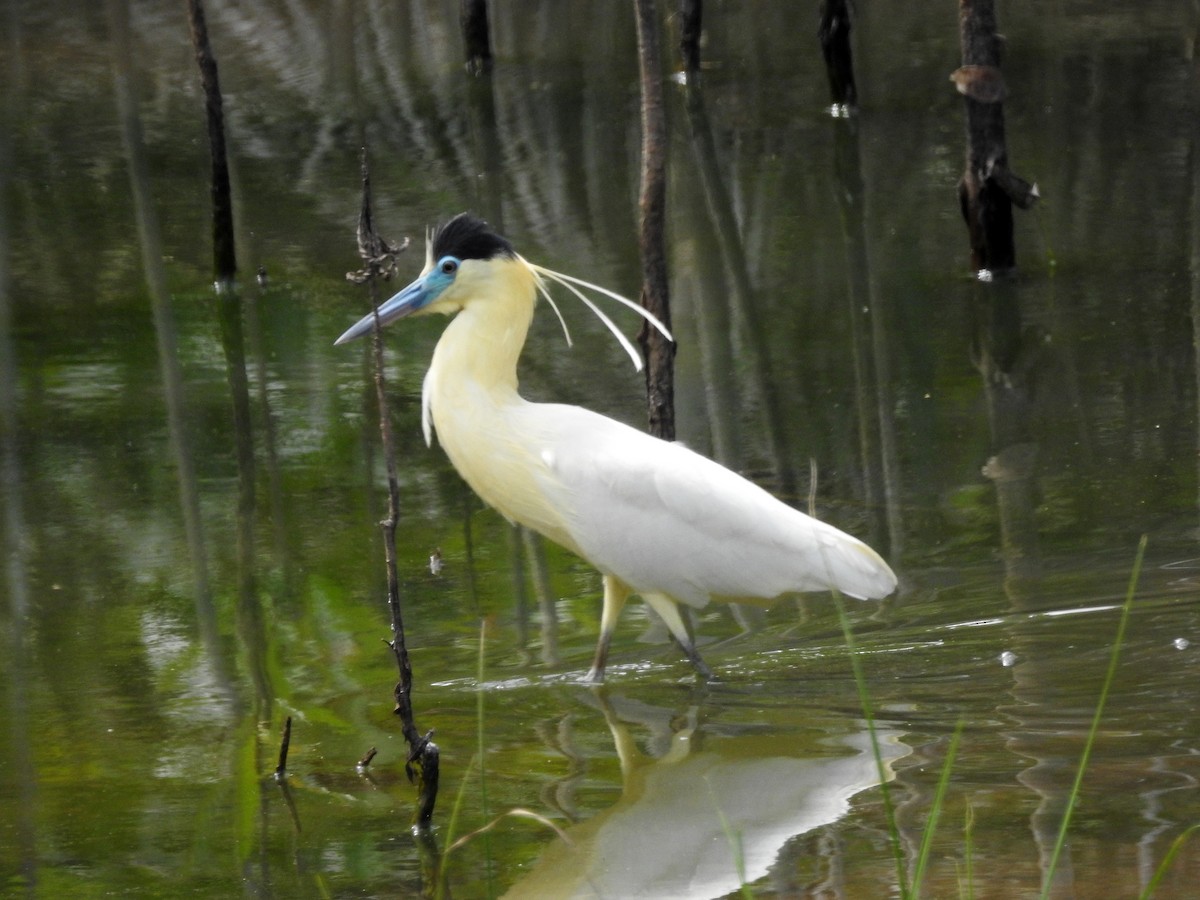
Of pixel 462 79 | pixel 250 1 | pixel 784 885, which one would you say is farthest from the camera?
pixel 250 1

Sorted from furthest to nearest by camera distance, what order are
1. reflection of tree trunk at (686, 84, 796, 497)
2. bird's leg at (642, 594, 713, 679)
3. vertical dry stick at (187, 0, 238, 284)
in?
vertical dry stick at (187, 0, 238, 284) < reflection of tree trunk at (686, 84, 796, 497) < bird's leg at (642, 594, 713, 679)

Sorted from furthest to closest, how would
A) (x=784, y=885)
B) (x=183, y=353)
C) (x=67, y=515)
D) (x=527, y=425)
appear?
1. (x=183, y=353)
2. (x=67, y=515)
3. (x=527, y=425)
4. (x=784, y=885)

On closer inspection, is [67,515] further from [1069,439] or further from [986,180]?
[986,180]

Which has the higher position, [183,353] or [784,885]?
[183,353]

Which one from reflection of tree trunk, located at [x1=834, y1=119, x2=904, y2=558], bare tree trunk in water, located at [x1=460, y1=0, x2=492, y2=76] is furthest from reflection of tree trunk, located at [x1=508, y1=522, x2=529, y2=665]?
bare tree trunk in water, located at [x1=460, y1=0, x2=492, y2=76]

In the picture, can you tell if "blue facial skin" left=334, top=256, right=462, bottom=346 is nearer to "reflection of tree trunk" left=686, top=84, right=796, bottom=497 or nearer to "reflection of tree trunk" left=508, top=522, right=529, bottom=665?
"reflection of tree trunk" left=508, top=522, right=529, bottom=665

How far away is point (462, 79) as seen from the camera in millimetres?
19953

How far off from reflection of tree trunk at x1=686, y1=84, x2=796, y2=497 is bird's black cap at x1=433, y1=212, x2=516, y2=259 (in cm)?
258

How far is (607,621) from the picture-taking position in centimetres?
612

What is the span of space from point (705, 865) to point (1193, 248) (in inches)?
350

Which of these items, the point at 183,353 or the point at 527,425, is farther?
the point at 183,353

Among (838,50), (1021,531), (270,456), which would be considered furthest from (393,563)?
(838,50)

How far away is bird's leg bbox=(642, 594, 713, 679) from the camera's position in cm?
593

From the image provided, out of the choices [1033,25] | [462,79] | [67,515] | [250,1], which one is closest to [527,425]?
[67,515]
